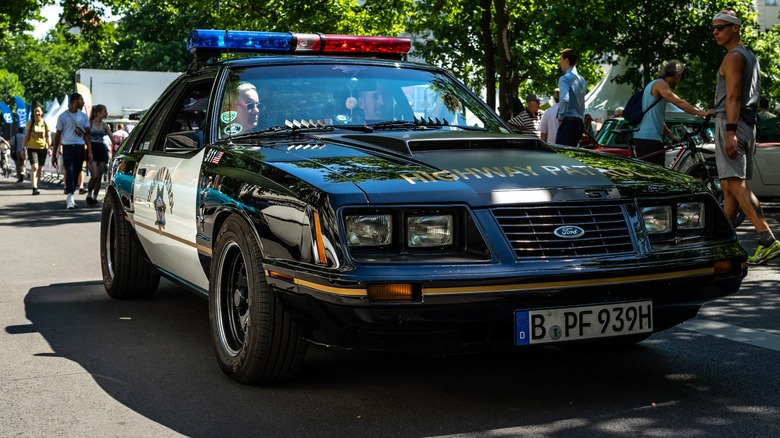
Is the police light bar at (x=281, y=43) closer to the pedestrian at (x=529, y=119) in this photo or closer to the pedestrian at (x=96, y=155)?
the pedestrian at (x=529, y=119)

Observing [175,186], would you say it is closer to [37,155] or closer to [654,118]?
[654,118]

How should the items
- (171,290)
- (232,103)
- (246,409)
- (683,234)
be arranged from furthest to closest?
(171,290)
(232,103)
(683,234)
(246,409)

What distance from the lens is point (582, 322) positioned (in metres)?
4.41

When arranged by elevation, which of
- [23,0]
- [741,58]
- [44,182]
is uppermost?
[23,0]

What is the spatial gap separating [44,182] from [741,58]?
24.2 m

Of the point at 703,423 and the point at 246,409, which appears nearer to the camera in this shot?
the point at 703,423

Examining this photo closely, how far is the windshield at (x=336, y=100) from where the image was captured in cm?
588

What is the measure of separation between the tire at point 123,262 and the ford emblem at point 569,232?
3.43 meters

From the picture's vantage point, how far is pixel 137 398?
4.87 meters

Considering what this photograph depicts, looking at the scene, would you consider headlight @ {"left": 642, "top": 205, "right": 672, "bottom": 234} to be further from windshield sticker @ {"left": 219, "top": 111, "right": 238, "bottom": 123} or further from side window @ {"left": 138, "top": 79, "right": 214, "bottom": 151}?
side window @ {"left": 138, "top": 79, "right": 214, "bottom": 151}

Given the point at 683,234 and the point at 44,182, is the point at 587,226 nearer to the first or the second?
the point at 683,234

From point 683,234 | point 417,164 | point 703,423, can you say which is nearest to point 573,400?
point 703,423

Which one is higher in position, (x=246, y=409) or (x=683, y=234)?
(x=683, y=234)

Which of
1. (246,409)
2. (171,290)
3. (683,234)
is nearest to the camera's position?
(246,409)
